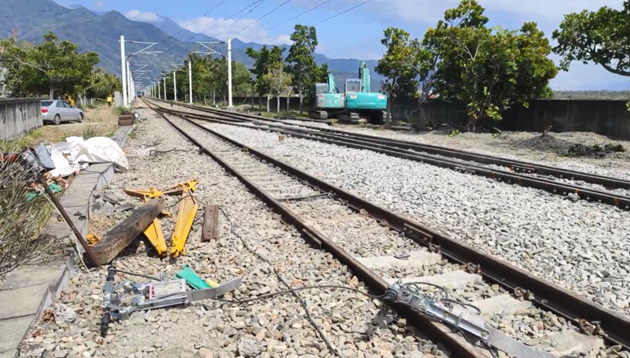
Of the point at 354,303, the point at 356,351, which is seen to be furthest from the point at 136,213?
the point at 356,351

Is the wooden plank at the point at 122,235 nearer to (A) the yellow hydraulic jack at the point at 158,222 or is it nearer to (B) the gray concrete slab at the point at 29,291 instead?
(A) the yellow hydraulic jack at the point at 158,222

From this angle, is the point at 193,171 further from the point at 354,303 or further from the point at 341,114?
the point at 341,114

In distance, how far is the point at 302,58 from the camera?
158ft

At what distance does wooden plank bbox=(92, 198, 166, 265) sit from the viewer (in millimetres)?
5066

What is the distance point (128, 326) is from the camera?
3.82m

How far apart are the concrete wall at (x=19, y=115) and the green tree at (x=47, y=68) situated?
442 inches

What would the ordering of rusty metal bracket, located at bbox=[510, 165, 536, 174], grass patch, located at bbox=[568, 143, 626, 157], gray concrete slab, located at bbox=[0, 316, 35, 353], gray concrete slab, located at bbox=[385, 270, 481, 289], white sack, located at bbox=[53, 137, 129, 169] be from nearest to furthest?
1. gray concrete slab, located at bbox=[0, 316, 35, 353]
2. gray concrete slab, located at bbox=[385, 270, 481, 289]
3. white sack, located at bbox=[53, 137, 129, 169]
4. rusty metal bracket, located at bbox=[510, 165, 536, 174]
5. grass patch, located at bbox=[568, 143, 626, 157]

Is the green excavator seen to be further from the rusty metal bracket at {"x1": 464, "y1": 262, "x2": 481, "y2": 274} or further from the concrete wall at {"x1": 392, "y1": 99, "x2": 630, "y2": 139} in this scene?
the rusty metal bracket at {"x1": 464, "y1": 262, "x2": 481, "y2": 274}

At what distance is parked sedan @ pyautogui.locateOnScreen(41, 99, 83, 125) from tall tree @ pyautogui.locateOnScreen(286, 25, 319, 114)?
22899 mm

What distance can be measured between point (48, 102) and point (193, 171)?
2038cm

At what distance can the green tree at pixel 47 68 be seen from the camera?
3362 cm

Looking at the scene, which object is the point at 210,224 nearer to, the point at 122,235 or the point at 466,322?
the point at 122,235

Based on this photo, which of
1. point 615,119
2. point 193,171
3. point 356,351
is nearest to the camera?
point 356,351

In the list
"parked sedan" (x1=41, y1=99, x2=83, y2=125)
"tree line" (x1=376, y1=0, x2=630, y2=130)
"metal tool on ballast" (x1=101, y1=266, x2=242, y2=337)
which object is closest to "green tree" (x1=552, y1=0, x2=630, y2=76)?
"tree line" (x1=376, y1=0, x2=630, y2=130)
